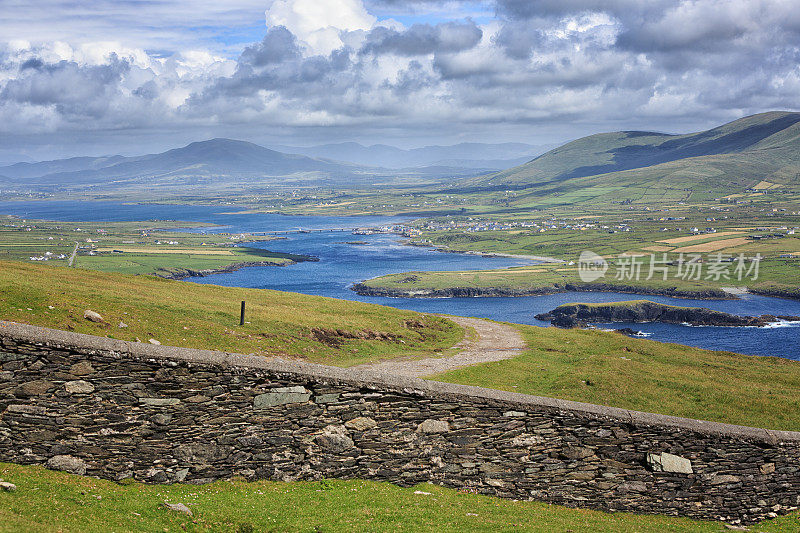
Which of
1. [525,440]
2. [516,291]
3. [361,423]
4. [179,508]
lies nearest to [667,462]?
[525,440]

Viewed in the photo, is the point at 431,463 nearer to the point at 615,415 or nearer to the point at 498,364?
the point at 615,415

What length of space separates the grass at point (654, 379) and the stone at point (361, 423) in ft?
40.1

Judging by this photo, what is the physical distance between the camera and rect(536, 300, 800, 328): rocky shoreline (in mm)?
131500

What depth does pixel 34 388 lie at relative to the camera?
1367 cm

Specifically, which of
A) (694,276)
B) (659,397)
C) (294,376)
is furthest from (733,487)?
(694,276)

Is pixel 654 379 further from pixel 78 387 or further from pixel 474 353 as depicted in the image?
pixel 78 387

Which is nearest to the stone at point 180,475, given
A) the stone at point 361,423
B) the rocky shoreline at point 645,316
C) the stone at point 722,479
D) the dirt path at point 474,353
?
the stone at point 361,423

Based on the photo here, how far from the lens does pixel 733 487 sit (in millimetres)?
17016

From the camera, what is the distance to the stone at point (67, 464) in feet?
44.9

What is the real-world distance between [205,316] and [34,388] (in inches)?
768

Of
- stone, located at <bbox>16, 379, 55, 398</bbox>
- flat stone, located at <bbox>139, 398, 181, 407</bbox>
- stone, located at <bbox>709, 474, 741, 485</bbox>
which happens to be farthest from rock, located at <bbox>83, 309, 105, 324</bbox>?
stone, located at <bbox>709, 474, 741, 485</bbox>

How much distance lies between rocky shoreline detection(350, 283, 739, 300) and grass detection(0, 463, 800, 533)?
148575 millimetres

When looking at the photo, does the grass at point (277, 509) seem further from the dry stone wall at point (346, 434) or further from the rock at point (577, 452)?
the rock at point (577, 452)

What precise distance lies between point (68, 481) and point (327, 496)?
596cm
